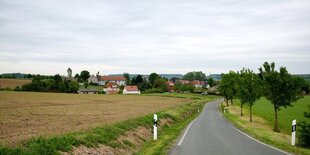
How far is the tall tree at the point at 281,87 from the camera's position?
32.8 m

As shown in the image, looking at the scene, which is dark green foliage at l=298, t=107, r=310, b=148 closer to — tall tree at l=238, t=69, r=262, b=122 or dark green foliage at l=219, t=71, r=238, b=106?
tall tree at l=238, t=69, r=262, b=122

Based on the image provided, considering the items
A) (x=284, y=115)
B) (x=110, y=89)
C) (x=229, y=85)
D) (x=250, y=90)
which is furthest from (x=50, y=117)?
(x=110, y=89)

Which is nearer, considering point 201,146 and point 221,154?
point 221,154

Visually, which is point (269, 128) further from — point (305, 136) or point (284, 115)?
point (284, 115)

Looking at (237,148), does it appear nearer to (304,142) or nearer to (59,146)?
(304,142)

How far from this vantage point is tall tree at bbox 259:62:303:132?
3275 centimetres

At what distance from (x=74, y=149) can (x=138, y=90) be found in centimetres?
14363

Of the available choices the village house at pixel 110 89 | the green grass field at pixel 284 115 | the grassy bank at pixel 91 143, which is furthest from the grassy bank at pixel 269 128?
the village house at pixel 110 89

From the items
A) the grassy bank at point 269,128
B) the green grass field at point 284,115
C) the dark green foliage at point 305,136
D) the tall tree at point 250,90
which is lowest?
the green grass field at point 284,115

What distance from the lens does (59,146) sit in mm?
11477

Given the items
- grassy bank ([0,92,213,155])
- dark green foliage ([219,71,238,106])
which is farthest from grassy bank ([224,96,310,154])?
dark green foliage ([219,71,238,106])

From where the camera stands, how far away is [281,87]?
109 feet

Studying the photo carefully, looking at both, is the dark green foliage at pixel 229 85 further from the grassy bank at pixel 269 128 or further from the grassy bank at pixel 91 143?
the grassy bank at pixel 91 143

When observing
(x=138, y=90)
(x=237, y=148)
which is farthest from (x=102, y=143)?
(x=138, y=90)
